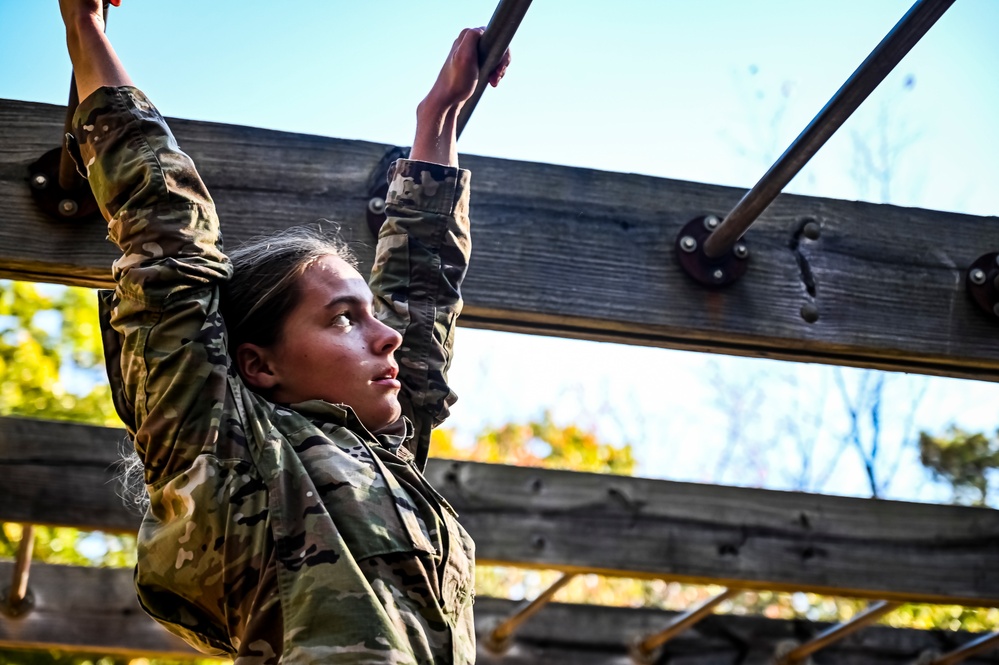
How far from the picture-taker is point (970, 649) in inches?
163

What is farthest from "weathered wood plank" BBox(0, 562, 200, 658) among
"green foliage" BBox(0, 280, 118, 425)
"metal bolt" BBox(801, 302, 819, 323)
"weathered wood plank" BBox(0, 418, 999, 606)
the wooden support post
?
"green foliage" BBox(0, 280, 118, 425)

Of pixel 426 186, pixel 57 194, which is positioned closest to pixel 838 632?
pixel 426 186

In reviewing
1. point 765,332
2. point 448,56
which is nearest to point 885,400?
point 765,332

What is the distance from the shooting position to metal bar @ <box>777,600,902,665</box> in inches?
149

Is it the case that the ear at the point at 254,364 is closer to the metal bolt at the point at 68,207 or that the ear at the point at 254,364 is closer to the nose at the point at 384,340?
the nose at the point at 384,340

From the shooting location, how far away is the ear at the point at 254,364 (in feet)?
5.83

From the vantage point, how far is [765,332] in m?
2.23

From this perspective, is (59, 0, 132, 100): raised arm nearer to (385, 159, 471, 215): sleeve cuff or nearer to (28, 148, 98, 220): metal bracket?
(28, 148, 98, 220): metal bracket

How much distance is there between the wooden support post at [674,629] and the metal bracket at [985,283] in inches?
66.5

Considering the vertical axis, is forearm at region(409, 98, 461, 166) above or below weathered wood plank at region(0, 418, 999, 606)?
above

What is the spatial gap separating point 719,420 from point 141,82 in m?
8.98

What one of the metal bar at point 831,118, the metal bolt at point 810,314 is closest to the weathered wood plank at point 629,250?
the metal bolt at point 810,314

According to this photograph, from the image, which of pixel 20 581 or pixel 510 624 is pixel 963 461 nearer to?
pixel 510 624

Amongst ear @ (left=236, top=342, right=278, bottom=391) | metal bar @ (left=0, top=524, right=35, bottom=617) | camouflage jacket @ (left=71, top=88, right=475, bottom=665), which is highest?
metal bar @ (left=0, top=524, right=35, bottom=617)
